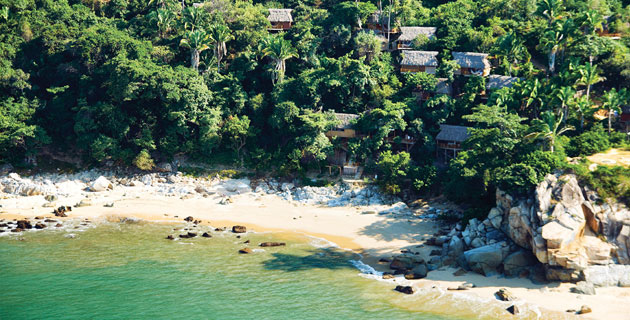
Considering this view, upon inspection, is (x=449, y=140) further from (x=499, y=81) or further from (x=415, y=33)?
(x=415, y=33)

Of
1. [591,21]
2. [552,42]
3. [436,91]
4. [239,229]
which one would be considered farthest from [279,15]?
[591,21]

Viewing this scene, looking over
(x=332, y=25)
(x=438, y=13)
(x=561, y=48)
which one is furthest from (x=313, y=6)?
(x=561, y=48)

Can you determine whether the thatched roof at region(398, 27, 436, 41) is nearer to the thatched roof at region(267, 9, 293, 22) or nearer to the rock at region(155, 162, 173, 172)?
the thatched roof at region(267, 9, 293, 22)

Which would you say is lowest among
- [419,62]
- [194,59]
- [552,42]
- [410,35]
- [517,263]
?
[517,263]

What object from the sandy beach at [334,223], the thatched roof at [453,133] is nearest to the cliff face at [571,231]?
the sandy beach at [334,223]

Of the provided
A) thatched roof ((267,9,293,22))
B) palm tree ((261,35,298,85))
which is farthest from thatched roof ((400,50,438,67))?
thatched roof ((267,9,293,22))

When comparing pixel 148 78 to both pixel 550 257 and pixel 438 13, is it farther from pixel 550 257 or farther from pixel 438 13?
pixel 550 257

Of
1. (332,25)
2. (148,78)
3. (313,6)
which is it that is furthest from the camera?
→ (313,6)

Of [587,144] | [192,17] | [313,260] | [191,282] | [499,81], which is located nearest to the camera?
[191,282]
